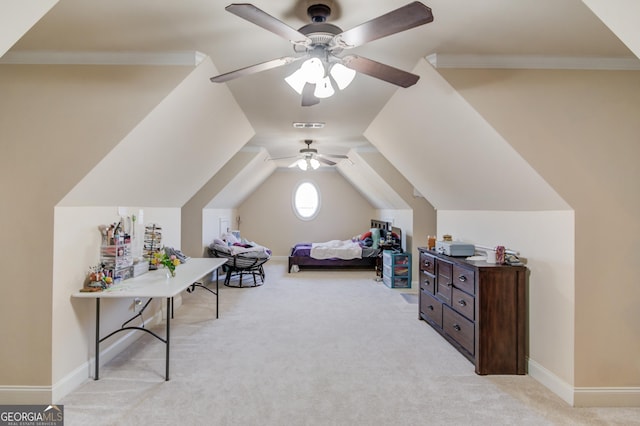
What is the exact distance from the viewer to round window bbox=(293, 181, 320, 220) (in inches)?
362

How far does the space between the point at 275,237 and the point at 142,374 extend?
6.43 meters

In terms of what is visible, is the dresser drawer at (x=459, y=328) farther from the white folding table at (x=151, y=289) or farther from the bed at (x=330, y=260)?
the bed at (x=330, y=260)

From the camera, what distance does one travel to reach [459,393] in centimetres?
Answer: 246

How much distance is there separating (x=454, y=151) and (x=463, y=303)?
1.41 m

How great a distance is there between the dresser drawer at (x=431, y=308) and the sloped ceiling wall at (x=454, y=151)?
3.73ft

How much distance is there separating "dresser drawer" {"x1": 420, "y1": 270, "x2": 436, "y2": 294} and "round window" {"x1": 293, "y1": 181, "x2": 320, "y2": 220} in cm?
528

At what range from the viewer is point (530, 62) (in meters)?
2.29

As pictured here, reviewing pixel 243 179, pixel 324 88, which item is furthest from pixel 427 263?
pixel 243 179

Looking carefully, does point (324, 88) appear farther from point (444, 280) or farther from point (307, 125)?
point (444, 280)

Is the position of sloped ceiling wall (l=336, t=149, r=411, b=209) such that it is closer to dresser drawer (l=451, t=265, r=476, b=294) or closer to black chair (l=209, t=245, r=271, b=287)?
black chair (l=209, t=245, r=271, b=287)

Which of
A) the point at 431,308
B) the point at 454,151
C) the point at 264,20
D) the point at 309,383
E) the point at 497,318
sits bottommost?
the point at 309,383

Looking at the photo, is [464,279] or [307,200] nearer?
[464,279]

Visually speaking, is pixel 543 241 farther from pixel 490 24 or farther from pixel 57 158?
pixel 57 158

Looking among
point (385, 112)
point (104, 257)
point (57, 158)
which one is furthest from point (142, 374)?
point (385, 112)
